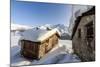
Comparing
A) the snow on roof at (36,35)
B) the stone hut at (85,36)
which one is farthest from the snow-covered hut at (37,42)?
the stone hut at (85,36)

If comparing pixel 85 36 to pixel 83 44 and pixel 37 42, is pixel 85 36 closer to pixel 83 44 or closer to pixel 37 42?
pixel 83 44

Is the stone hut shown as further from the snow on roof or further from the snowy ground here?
the snow on roof

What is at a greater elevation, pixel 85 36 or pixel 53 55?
pixel 85 36

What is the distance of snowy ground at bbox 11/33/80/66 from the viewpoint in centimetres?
233

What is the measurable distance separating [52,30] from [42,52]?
0.31 metres

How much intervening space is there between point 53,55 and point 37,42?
0.89 feet

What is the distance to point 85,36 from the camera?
269 centimetres

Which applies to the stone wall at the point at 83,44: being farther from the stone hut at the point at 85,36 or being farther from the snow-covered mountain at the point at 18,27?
the snow-covered mountain at the point at 18,27

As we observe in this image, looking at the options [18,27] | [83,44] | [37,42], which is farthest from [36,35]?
[83,44]

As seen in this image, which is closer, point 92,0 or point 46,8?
point 46,8

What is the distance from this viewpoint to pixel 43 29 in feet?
8.09

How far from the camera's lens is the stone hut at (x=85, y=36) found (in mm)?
2652
